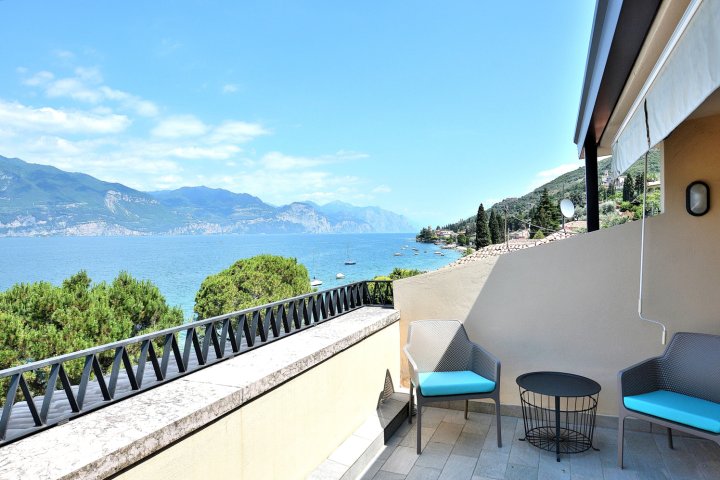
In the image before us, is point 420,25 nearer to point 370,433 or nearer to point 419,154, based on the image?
point 370,433

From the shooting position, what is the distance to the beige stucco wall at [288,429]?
1760 millimetres

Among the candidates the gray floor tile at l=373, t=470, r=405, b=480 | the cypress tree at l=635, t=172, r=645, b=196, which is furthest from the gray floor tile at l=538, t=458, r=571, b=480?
the cypress tree at l=635, t=172, r=645, b=196

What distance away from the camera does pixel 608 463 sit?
3008 mm

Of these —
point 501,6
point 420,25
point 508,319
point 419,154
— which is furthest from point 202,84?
point 508,319

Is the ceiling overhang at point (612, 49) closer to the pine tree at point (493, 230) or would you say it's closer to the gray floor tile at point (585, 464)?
the gray floor tile at point (585, 464)

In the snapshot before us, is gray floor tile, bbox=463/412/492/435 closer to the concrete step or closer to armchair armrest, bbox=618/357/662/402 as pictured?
the concrete step

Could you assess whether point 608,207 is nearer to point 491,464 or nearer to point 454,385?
point 454,385

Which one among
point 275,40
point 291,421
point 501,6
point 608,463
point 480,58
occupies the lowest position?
point 608,463

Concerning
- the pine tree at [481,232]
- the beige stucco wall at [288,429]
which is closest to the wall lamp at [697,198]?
the beige stucco wall at [288,429]

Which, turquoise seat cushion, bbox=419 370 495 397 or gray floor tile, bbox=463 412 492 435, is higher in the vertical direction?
turquoise seat cushion, bbox=419 370 495 397

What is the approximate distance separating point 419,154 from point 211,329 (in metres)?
69.0

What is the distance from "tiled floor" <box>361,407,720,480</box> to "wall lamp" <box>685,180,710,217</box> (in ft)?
5.95

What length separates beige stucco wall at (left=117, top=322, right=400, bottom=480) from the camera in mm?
1760

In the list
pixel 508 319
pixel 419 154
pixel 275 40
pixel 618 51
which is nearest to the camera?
pixel 618 51
